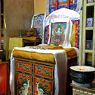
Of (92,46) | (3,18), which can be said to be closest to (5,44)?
(3,18)

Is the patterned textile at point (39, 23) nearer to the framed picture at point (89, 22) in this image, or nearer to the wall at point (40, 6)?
the wall at point (40, 6)

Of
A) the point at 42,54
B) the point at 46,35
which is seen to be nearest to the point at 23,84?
the point at 42,54

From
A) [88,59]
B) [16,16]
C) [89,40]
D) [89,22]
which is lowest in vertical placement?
[88,59]

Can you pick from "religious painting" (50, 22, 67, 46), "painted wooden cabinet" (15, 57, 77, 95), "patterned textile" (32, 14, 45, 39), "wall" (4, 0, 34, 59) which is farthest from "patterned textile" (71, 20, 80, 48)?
"wall" (4, 0, 34, 59)

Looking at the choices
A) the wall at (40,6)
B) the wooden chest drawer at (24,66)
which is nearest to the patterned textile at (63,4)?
the wall at (40,6)

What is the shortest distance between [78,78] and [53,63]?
1.86 feet

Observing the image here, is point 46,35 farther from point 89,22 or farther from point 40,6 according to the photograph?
point 89,22

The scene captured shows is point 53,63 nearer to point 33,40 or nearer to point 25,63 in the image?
point 25,63

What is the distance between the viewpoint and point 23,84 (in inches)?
114

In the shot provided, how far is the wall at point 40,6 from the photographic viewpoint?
11.6ft

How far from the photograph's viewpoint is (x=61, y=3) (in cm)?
327

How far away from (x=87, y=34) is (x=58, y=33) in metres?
1.07

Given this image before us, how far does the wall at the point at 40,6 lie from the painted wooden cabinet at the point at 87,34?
58.7 inches

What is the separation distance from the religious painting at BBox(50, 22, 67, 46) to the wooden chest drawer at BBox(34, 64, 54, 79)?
0.66m
